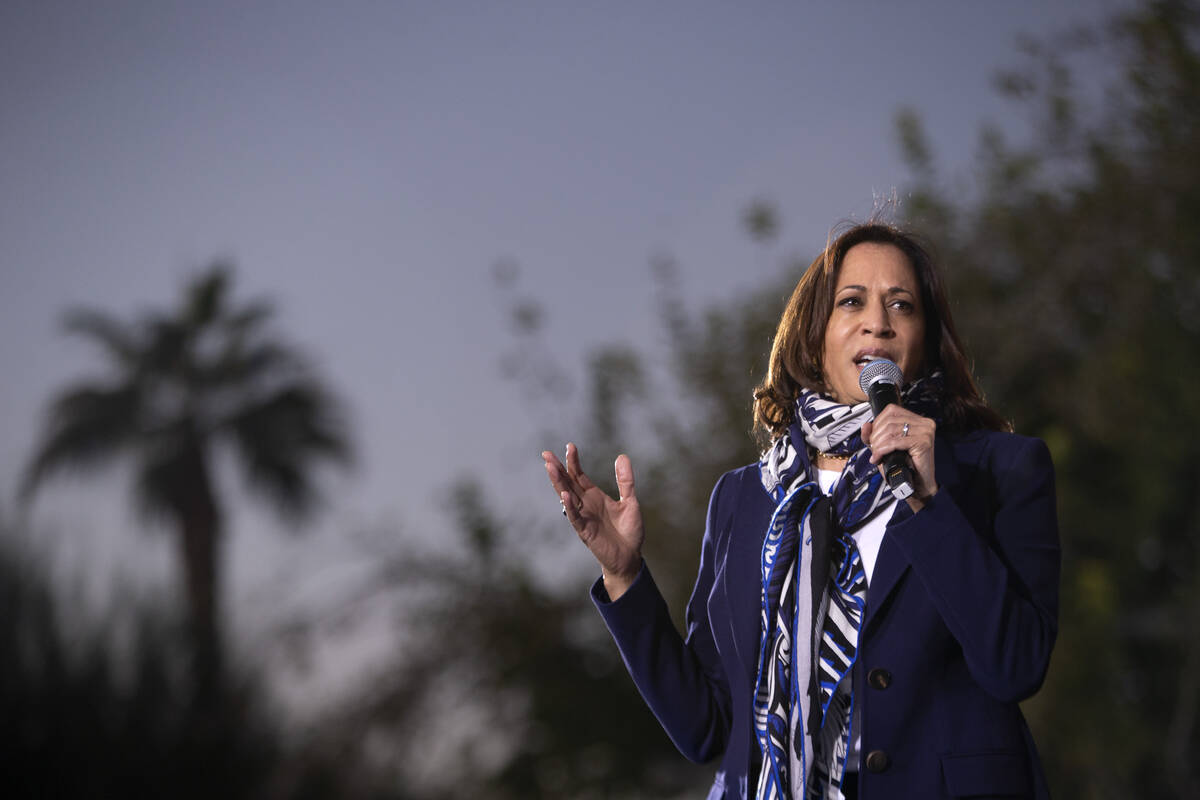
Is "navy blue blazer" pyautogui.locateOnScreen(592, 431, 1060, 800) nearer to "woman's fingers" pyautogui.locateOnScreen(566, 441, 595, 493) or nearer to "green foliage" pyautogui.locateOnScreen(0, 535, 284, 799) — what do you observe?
"woman's fingers" pyautogui.locateOnScreen(566, 441, 595, 493)

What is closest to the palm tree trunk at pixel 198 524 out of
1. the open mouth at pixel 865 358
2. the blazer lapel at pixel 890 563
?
the open mouth at pixel 865 358

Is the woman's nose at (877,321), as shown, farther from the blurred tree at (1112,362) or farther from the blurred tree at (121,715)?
the blurred tree at (1112,362)

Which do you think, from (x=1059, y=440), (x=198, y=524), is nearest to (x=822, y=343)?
(x=1059, y=440)

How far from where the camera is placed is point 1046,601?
4.83ft

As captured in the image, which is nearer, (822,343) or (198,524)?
(822,343)

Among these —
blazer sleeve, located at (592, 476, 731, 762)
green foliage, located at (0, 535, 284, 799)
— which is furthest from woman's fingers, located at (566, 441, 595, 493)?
green foliage, located at (0, 535, 284, 799)

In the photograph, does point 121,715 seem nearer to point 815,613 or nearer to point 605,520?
point 605,520

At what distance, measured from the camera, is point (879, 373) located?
1.63 metres

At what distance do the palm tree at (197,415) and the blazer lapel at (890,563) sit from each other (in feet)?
32.1

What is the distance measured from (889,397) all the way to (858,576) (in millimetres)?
258

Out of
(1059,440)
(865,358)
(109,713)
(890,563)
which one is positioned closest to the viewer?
(890,563)

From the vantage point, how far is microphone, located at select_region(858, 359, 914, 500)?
4.73 ft

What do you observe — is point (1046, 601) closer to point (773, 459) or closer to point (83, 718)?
point (773, 459)

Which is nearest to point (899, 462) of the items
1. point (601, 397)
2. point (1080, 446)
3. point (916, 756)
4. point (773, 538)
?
point (773, 538)
